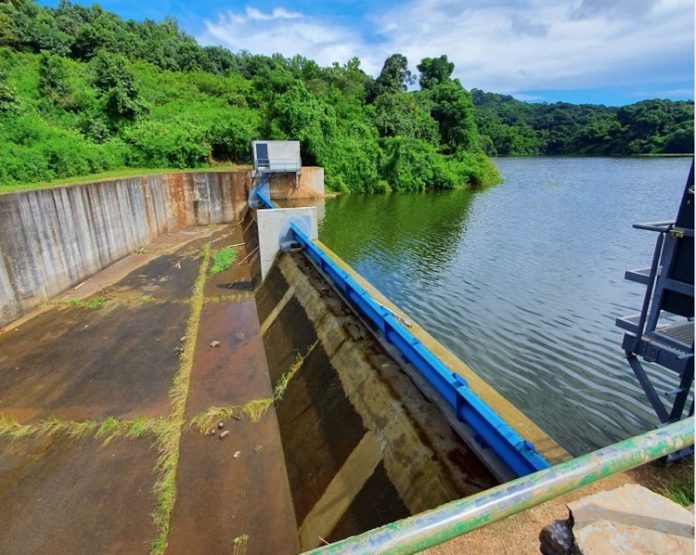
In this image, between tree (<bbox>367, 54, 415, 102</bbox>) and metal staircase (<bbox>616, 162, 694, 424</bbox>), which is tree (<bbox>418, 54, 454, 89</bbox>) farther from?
metal staircase (<bbox>616, 162, 694, 424</bbox>)

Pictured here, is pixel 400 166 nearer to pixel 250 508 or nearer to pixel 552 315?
pixel 552 315

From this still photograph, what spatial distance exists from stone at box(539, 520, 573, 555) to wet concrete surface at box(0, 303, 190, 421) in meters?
5.88

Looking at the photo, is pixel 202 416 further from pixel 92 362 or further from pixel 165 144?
pixel 165 144

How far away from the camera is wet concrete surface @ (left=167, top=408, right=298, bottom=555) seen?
4.09m

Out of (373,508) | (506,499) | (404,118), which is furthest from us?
(404,118)

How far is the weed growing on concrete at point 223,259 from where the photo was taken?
41.7ft

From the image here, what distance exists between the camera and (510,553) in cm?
223

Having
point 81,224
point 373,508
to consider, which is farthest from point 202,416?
point 81,224

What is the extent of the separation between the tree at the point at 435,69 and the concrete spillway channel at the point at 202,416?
63.5 metres

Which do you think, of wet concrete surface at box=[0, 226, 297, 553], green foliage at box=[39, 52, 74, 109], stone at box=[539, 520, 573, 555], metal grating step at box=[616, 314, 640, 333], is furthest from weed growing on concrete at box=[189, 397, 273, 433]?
green foliage at box=[39, 52, 74, 109]

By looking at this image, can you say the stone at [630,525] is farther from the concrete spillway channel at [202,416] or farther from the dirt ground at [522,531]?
the concrete spillway channel at [202,416]

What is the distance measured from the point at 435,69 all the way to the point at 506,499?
7245 cm

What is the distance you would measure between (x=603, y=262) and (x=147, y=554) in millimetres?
13886

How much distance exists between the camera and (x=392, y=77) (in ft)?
176
